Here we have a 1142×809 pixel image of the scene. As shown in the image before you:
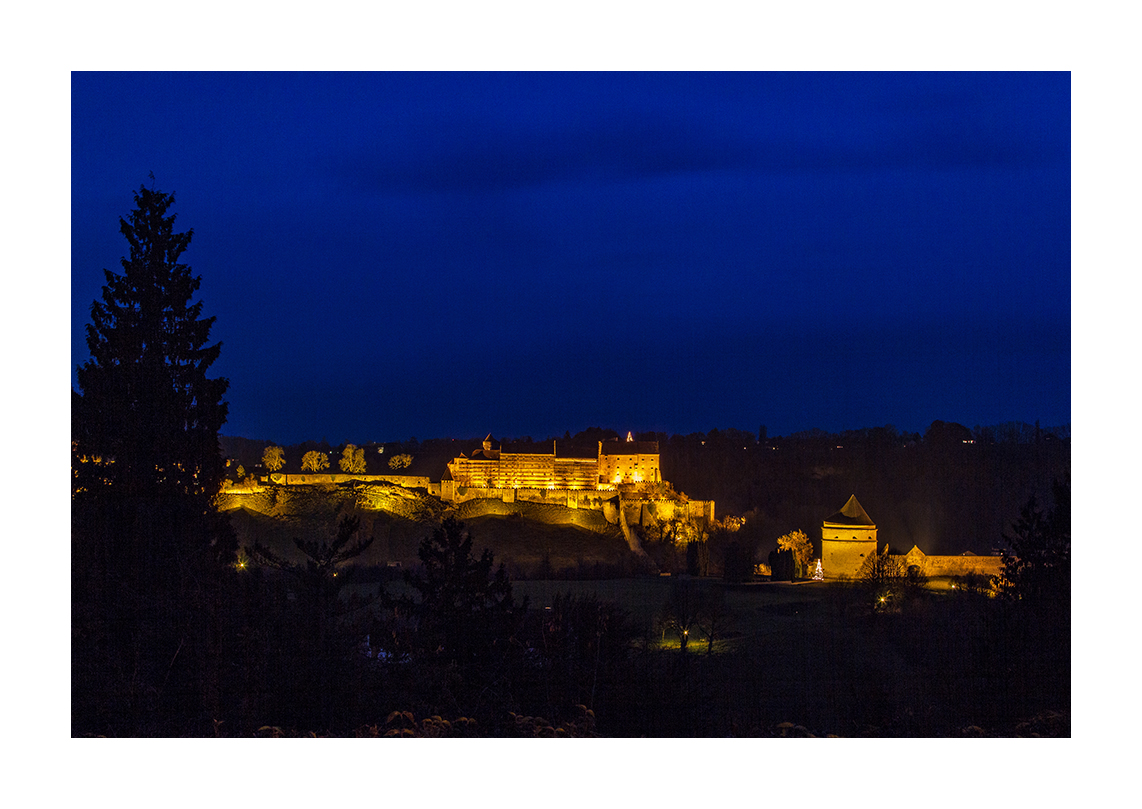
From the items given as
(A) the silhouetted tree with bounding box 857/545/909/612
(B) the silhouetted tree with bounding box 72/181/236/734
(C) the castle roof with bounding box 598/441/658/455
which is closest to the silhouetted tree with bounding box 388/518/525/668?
(B) the silhouetted tree with bounding box 72/181/236/734

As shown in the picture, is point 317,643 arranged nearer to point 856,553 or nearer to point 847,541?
point 856,553

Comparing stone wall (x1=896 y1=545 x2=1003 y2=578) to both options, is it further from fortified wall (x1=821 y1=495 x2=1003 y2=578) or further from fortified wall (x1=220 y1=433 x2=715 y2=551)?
fortified wall (x1=220 y1=433 x2=715 y2=551)

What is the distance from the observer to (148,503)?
396 inches

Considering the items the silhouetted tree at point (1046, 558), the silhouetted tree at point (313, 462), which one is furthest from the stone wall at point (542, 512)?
the silhouetted tree at point (1046, 558)

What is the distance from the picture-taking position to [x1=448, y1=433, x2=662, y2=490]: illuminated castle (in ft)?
135

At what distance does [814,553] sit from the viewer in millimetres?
32906

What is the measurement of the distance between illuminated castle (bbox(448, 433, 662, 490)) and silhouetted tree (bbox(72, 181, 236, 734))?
98.0ft

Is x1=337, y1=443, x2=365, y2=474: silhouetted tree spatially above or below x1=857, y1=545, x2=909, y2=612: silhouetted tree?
above

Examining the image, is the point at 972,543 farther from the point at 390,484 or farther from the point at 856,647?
the point at 390,484

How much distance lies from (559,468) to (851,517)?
14.3 meters

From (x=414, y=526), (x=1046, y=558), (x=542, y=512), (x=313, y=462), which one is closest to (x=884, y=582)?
(x=1046, y=558)

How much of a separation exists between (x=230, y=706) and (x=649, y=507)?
29247mm

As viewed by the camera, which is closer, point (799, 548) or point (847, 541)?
point (847, 541)

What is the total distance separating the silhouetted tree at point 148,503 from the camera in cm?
913
